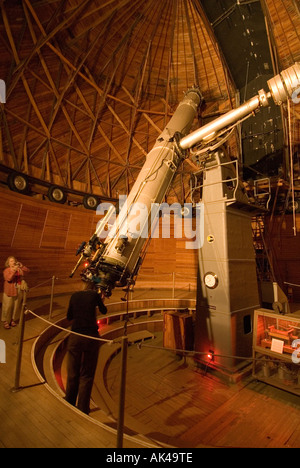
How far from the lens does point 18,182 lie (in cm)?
925

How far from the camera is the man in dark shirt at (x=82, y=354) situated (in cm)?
322

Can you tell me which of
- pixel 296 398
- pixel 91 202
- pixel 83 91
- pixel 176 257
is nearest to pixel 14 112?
pixel 83 91

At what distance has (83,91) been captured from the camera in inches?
418

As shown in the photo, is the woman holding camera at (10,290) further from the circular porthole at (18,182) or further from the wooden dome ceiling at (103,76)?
the wooden dome ceiling at (103,76)

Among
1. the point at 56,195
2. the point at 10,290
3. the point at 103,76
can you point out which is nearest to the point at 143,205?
the point at 10,290

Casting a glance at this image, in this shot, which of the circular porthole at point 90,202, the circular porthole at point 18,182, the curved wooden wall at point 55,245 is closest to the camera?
the curved wooden wall at point 55,245

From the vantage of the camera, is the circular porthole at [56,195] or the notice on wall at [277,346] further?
the circular porthole at [56,195]

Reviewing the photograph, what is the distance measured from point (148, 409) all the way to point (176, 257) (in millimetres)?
8650

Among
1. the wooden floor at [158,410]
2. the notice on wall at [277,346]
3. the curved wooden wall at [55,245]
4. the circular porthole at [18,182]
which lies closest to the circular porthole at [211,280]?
the notice on wall at [277,346]

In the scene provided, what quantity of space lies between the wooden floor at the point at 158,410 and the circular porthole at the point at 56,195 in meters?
5.93

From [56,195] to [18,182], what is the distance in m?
1.76

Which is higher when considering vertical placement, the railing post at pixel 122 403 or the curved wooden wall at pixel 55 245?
the curved wooden wall at pixel 55 245

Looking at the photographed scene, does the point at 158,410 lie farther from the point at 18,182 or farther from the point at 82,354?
the point at 18,182

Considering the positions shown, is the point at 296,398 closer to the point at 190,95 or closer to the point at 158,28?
the point at 190,95
